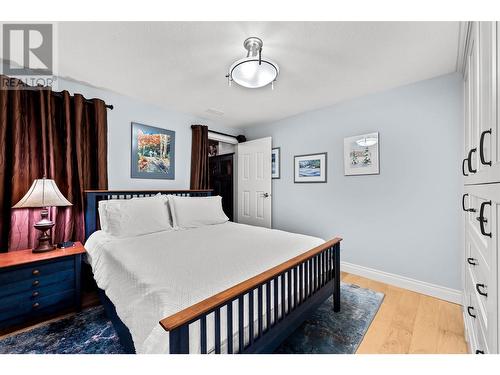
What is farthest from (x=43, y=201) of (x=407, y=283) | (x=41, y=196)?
(x=407, y=283)

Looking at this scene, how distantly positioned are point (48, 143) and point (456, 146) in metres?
4.08

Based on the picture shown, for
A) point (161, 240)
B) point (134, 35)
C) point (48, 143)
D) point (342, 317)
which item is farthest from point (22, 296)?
point (342, 317)

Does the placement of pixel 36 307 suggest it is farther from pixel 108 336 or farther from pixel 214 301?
pixel 214 301

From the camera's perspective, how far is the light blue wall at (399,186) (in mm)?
A: 2146

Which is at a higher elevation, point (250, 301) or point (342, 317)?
point (250, 301)

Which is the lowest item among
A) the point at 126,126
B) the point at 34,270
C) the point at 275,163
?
the point at 34,270

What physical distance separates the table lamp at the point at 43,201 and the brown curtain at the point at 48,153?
0.68ft

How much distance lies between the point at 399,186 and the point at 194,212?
246 cm

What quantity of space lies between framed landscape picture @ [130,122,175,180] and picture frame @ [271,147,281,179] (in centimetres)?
166

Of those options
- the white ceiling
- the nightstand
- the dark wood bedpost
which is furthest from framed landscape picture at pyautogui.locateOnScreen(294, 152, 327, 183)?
the nightstand

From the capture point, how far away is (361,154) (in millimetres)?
2715

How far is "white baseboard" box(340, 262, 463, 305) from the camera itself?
2.12 metres
